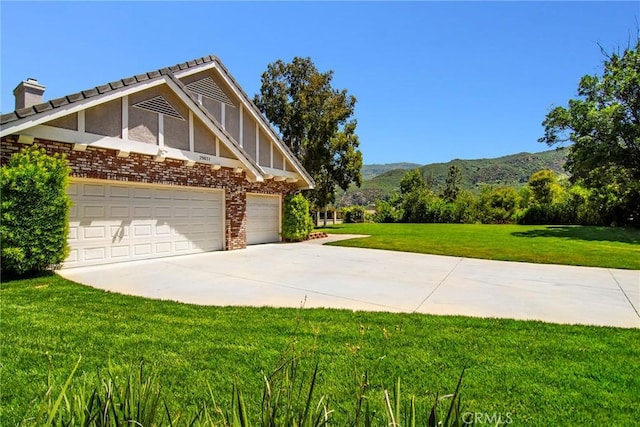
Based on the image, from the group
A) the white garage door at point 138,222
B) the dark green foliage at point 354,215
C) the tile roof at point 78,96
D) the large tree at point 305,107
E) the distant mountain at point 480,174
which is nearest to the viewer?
the tile roof at point 78,96

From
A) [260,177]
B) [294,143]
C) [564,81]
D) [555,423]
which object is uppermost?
[564,81]

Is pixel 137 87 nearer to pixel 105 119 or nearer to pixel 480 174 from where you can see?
pixel 105 119

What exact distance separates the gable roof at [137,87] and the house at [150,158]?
0.03 meters

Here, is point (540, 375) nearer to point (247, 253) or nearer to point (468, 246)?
point (247, 253)

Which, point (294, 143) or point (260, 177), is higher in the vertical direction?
point (294, 143)

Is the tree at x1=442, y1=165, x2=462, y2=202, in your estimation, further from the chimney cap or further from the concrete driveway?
the chimney cap

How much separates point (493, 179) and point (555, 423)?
78108 millimetres

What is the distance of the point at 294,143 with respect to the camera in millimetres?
22641

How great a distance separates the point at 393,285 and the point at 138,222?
7.66m

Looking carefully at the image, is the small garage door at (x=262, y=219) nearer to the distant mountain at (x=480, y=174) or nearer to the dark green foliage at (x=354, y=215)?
the dark green foliage at (x=354, y=215)

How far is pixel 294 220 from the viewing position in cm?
1591

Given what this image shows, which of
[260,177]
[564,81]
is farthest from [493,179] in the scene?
[260,177]

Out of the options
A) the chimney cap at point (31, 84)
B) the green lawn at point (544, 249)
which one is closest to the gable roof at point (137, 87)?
the chimney cap at point (31, 84)

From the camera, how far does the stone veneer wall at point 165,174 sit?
8.52 m
